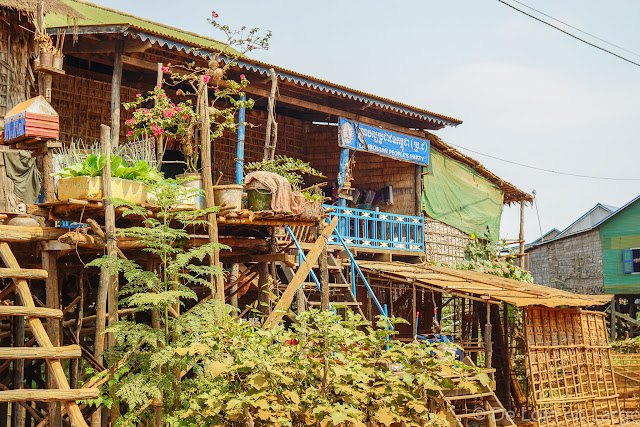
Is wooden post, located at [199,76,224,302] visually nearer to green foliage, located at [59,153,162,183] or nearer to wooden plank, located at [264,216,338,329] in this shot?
green foliage, located at [59,153,162,183]

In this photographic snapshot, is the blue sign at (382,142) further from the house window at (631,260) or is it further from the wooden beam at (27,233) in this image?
the house window at (631,260)

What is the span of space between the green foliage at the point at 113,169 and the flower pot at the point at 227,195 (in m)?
0.86

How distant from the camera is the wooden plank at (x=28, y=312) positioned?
6.48 meters

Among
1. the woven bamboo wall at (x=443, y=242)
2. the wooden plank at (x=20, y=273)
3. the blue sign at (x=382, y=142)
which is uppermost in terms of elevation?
the blue sign at (x=382, y=142)

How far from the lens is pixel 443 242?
17453 millimetres

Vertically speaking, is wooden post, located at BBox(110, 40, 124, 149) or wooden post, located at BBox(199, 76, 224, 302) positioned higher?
wooden post, located at BBox(110, 40, 124, 149)

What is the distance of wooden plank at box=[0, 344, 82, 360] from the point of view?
641 cm

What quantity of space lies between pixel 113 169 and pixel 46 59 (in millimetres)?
1354

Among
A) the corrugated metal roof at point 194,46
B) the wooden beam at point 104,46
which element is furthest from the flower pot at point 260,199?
the wooden beam at point 104,46

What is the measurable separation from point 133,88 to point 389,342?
888cm

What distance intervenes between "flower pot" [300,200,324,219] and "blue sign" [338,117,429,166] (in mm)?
5257

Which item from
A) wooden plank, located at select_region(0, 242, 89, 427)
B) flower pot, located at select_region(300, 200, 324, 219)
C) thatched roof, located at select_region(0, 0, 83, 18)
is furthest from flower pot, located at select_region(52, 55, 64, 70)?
flower pot, located at select_region(300, 200, 324, 219)

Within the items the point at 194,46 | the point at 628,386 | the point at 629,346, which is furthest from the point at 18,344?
the point at 629,346

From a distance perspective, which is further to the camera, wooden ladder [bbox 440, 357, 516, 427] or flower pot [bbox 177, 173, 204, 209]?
wooden ladder [bbox 440, 357, 516, 427]
